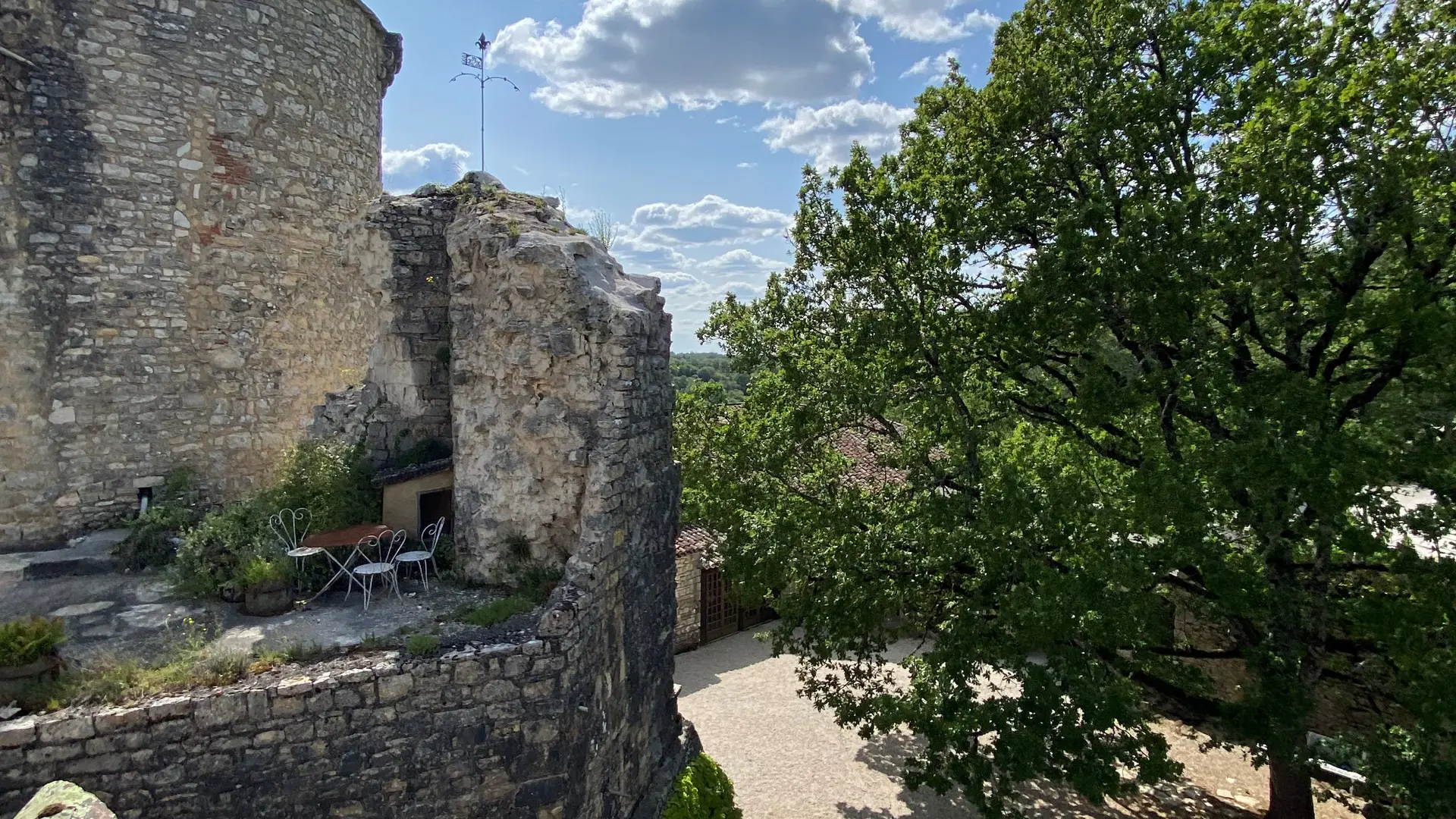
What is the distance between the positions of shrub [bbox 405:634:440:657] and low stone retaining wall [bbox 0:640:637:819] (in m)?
0.12

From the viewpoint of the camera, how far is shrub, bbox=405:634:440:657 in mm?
5301

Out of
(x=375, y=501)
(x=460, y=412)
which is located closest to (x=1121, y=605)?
(x=460, y=412)

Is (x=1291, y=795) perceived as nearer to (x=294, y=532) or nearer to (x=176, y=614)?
(x=294, y=532)

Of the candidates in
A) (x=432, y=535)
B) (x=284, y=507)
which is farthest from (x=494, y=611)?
(x=284, y=507)

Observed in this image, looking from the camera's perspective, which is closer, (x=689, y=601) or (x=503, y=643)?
(x=503, y=643)

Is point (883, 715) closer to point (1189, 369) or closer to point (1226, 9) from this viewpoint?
point (1189, 369)

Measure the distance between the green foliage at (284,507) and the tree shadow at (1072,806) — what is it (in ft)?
25.0

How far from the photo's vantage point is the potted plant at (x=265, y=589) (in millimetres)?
6195

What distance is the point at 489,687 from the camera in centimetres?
532

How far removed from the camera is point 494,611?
5.96m

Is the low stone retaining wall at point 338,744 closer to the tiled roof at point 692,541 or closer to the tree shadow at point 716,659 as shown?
the tree shadow at point 716,659

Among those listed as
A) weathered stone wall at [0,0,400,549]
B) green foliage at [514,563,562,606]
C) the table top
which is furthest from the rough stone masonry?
weathered stone wall at [0,0,400,549]

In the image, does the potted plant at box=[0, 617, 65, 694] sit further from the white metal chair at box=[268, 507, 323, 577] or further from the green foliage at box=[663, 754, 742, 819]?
the green foliage at box=[663, 754, 742, 819]

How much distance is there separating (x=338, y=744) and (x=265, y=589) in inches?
73.3
